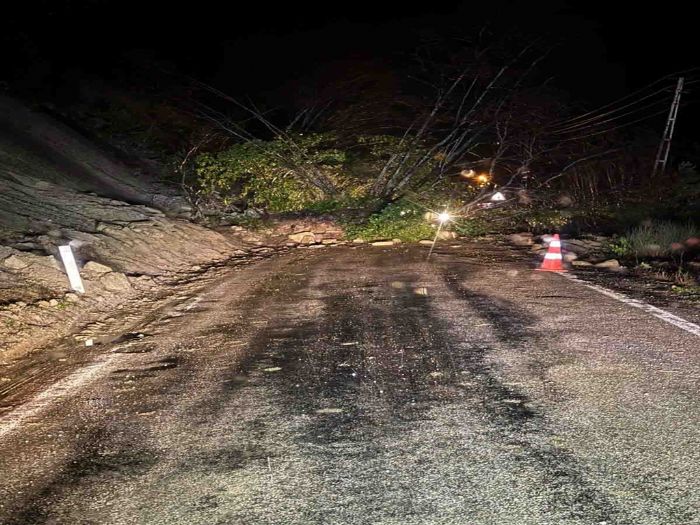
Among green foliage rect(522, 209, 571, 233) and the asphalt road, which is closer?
the asphalt road

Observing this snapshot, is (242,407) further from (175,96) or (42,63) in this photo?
(42,63)

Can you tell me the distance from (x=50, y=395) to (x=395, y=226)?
9502 millimetres

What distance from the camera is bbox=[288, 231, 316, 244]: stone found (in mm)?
13039

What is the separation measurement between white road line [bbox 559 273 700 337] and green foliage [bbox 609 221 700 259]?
2.70 meters

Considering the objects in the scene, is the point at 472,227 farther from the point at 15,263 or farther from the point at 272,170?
the point at 15,263

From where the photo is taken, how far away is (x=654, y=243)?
1011cm

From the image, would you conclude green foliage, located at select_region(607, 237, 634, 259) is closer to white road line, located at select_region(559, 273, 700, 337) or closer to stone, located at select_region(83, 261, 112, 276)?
white road line, located at select_region(559, 273, 700, 337)

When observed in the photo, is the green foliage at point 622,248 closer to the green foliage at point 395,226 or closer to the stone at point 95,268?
the green foliage at point 395,226

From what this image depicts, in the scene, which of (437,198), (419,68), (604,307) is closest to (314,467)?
(604,307)

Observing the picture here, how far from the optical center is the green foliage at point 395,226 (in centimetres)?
1309

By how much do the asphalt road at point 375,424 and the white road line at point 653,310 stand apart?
157mm

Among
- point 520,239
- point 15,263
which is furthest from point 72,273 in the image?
point 520,239

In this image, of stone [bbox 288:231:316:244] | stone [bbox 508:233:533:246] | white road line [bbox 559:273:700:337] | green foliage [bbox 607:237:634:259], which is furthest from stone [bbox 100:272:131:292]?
green foliage [bbox 607:237:634:259]

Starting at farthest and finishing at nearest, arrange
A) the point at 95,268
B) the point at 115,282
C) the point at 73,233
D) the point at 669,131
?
the point at 669,131 → the point at 73,233 → the point at 95,268 → the point at 115,282
